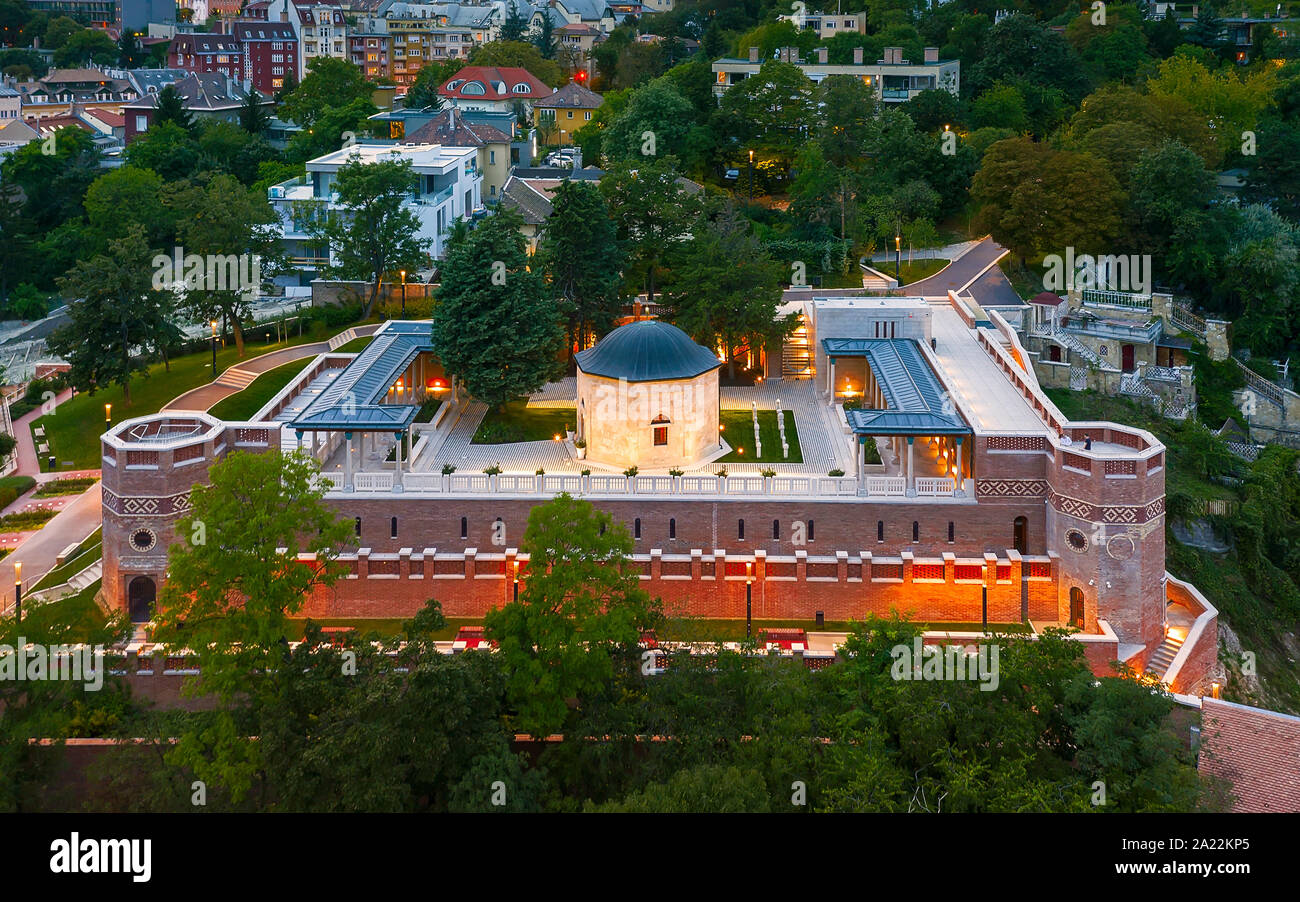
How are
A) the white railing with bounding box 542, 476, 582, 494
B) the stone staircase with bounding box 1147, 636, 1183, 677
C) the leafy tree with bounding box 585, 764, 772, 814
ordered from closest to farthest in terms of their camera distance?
1. the leafy tree with bounding box 585, 764, 772, 814
2. the stone staircase with bounding box 1147, 636, 1183, 677
3. the white railing with bounding box 542, 476, 582, 494

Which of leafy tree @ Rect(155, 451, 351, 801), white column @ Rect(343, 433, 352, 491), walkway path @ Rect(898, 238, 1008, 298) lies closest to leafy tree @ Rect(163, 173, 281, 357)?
white column @ Rect(343, 433, 352, 491)

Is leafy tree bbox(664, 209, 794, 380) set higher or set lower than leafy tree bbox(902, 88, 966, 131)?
lower

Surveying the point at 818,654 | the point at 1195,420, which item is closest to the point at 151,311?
the point at 818,654

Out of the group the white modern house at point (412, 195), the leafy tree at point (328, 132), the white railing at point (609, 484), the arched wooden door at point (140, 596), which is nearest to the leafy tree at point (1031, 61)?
the white modern house at point (412, 195)

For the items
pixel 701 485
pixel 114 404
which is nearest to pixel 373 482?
pixel 701 485

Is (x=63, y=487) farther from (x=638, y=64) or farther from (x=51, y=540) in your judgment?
(x=638, y=64)

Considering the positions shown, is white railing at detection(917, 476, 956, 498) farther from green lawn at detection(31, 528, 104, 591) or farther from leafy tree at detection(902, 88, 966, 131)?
leafy tree at detection(902, 88, 966, 131)

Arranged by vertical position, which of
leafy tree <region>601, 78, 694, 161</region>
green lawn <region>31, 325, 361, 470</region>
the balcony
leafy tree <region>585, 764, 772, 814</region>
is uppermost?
leafy tree <region>601, 78, 694, 161</region>
